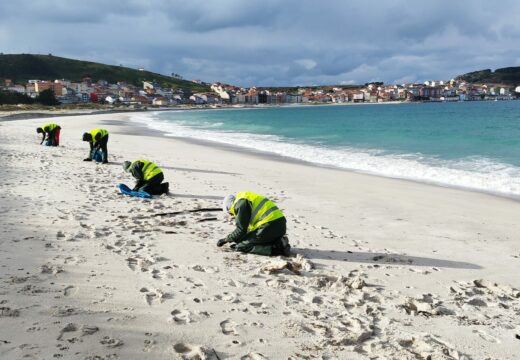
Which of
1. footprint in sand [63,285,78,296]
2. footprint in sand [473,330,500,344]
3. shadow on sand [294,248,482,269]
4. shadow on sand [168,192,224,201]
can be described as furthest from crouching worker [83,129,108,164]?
footprint in sand [473,330,500,344]

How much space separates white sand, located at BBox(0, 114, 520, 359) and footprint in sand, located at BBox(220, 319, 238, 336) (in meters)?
0.02

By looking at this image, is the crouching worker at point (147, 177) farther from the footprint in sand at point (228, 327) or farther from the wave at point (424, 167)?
the wave at point (424, 167)

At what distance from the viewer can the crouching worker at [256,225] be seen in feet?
18.4

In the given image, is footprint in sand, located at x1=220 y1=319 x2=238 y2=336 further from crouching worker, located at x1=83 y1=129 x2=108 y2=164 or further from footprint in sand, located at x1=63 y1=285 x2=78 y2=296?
crouching worker, located at x1=83 y1=129 x2=108 y2=164

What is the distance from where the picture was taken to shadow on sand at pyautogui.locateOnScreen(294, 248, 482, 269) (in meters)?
5.66

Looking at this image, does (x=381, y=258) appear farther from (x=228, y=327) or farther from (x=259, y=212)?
(x=228, y=327)

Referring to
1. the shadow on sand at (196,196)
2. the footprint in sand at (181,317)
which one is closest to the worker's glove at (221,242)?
the footprint in sand at (181,317)

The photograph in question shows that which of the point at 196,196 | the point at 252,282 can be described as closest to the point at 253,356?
the point at 252,282

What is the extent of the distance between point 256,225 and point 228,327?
2.13 m

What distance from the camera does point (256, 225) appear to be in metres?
5.74

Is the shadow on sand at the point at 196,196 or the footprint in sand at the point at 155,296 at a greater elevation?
the footprint in sand at the point at 155,296

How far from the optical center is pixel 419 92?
196m

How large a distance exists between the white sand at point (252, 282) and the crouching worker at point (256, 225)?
0.19 m

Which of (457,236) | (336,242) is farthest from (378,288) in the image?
(457,236)
